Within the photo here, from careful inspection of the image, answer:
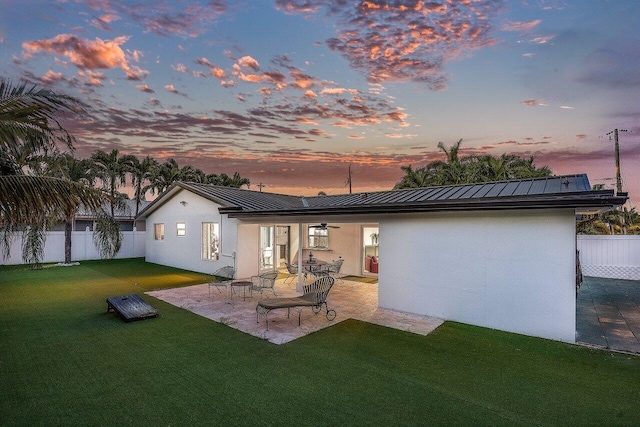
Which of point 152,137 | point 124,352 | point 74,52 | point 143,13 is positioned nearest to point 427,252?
point 124,352

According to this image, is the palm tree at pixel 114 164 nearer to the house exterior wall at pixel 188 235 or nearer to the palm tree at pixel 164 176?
the palm tree at pixel 164 176

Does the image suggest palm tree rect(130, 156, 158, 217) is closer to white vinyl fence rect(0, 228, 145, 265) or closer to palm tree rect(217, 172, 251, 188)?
palm tree rect(217, 172, 251, 188)

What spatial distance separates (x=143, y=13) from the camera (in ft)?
32.6

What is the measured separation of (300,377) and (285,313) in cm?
363

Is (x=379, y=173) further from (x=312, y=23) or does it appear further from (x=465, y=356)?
(x=465, y=356)

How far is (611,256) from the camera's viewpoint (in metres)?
13.7

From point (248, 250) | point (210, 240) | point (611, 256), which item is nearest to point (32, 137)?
point (248, 250)

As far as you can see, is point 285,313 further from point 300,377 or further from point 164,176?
point 164,176

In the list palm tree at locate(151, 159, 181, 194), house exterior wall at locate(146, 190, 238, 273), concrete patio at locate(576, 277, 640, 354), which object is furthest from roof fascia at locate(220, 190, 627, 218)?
palm tree at locate(151, 159, 181, 194)

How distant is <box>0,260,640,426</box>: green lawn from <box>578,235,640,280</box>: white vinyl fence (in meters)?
10.6

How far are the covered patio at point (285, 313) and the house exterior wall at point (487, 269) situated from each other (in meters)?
0.65

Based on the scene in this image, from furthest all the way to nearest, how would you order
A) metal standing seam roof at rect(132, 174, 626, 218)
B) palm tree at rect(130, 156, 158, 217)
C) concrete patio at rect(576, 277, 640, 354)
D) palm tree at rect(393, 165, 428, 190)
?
1. palm tree at rect(130, 156, 158, 217)
2. palm tree at rect(393, 165, 428, 190)
3. concrete patio at rect(576, 277, 640, 354)
4. metal standing seam roof at rect(132, 174, 626, 218)

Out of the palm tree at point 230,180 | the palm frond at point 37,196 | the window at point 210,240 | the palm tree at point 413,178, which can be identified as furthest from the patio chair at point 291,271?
the palm tree at point 230,180

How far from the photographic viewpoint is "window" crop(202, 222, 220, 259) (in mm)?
14578
